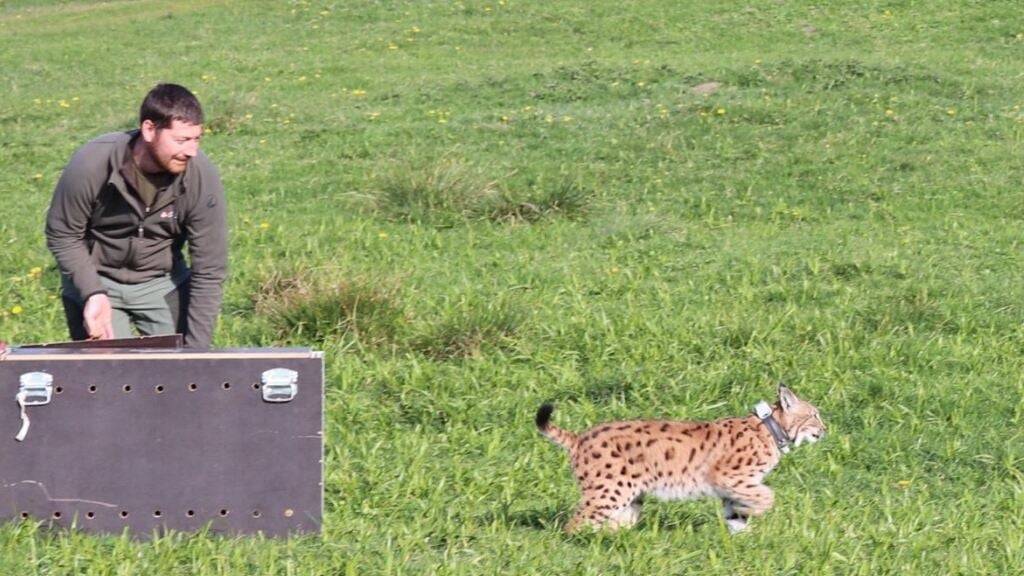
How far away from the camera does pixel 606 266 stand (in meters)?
9.68

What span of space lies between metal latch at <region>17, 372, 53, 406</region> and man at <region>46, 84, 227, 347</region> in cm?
64

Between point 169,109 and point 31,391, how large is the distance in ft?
3.72

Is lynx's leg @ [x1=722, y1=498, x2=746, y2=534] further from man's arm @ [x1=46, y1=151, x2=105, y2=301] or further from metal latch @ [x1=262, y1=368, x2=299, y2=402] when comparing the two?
man's arm @ [x1=46, y1=151, x2=105, y2=301]

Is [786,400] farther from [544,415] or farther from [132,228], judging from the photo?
[132,228]

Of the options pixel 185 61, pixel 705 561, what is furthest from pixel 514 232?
pixel 185 61

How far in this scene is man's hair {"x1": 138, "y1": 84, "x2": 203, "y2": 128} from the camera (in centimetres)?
527

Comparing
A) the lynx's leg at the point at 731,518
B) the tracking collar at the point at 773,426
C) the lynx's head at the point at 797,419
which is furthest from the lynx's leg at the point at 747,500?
the lynx's head at the point at 797,419

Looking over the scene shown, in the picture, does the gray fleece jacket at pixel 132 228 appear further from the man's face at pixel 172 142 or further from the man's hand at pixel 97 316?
the man's face at pixel 172 142

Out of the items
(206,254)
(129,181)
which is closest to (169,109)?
(129,181)

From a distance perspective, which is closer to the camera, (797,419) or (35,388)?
(35,388)

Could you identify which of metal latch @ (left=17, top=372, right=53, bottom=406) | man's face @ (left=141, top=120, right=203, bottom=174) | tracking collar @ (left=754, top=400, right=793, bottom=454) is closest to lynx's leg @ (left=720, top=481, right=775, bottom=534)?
tracking collar @ (left=754, top=400, right=793, bottom=454)

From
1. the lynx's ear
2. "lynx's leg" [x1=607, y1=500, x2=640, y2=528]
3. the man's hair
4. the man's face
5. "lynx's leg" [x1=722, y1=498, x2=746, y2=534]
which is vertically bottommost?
"lynx's leg" [x1=722, y1=498, x2=746, y2=534]

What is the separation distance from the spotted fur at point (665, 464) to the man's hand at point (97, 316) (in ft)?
5.46

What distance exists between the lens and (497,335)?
26.5 feet
